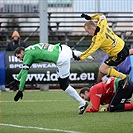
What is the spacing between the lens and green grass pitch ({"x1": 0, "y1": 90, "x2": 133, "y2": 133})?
348 inches

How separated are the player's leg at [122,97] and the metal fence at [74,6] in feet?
43.1

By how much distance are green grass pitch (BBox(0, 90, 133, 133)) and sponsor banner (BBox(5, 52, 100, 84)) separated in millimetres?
5245

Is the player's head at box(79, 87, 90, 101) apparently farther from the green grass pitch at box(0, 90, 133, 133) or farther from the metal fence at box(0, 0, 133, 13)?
the metal fence at box(0, 0, 133, 13)

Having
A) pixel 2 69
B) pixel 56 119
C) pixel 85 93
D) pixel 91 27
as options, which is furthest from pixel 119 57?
pixel 2 69

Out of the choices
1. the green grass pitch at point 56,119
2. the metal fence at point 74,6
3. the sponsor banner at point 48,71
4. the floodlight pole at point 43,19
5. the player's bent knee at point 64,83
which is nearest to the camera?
the green grass pitch at point 56,119

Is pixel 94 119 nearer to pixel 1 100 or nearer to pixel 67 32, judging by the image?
pixel 1 100

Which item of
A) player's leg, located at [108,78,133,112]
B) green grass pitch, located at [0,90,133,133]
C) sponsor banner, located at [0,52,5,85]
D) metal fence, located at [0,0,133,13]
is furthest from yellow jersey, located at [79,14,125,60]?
metal fence, located at [0,0,133,13]

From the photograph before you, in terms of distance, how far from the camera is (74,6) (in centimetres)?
2559

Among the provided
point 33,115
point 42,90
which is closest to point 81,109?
point 33,115

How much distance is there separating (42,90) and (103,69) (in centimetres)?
781

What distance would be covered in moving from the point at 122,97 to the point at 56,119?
1.79m

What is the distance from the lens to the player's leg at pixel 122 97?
11648mm

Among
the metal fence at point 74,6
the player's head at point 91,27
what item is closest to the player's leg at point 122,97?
the player's head at point 91,27

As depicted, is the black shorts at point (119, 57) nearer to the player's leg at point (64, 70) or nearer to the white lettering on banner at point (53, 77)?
the player's leg at point (64, 70)
